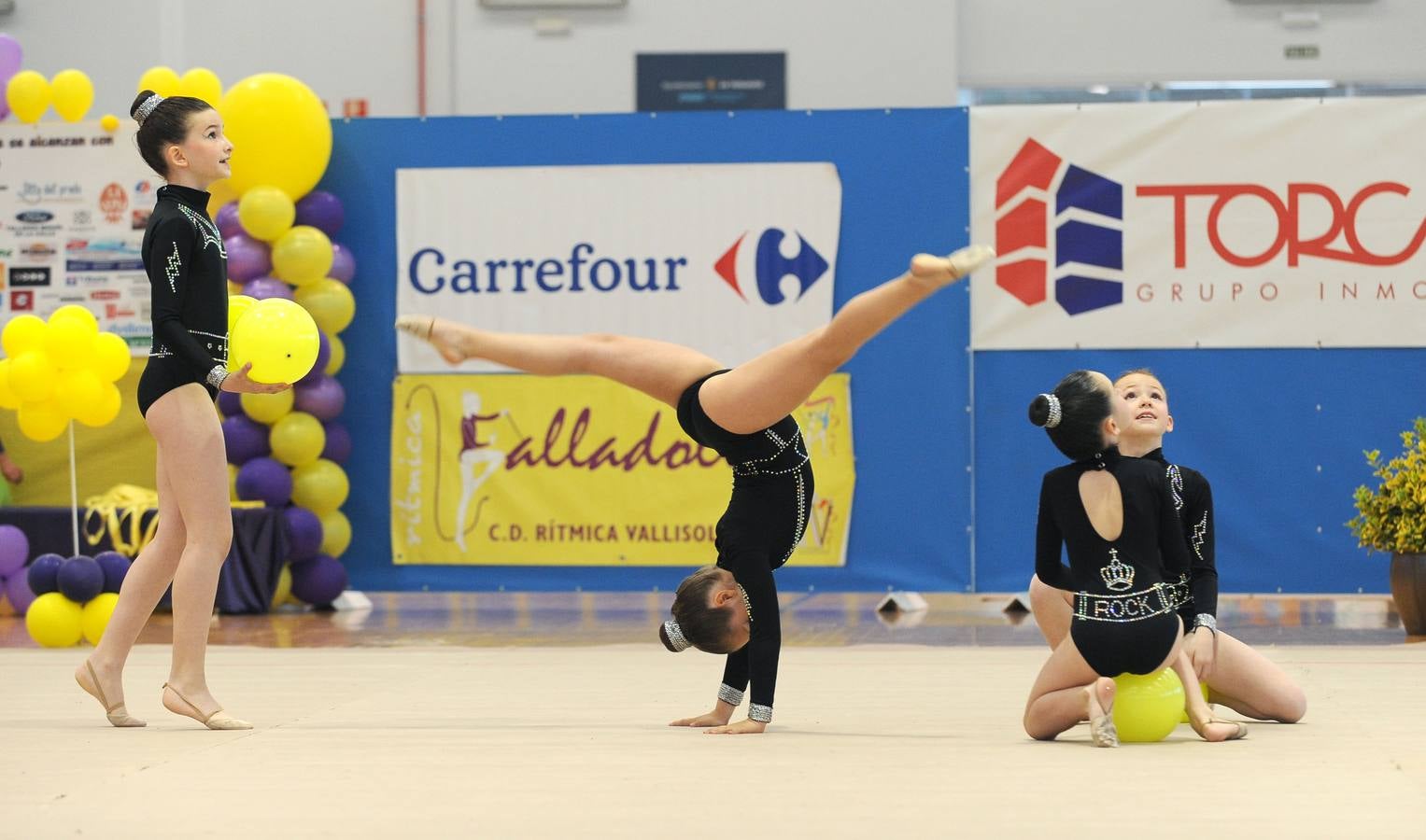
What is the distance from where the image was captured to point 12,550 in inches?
267

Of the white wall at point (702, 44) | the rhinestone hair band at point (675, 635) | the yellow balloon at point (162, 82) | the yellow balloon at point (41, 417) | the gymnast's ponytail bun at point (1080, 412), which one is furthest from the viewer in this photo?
the white wall at point (702, 44)

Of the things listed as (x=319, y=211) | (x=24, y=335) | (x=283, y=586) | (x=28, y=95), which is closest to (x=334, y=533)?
(x=283, y=586)

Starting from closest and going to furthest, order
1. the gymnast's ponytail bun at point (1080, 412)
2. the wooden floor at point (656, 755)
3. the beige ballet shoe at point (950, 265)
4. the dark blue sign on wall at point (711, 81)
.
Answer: the wooden floor at point (656, 755), the beige ballet shoe at point (950, 265), the gymnast's ponytail bun at point (1080, 412), the dark blue sign on wall at point (711, 81)

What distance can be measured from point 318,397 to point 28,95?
1878mm

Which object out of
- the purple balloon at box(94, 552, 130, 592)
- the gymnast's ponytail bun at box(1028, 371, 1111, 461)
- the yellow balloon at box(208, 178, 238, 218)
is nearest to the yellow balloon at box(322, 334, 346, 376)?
the yellow balloon at box(208, 178, 238, 218)

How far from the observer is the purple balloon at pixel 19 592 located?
6.82 metres

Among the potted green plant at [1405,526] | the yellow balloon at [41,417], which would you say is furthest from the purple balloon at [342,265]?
the potted green plant at [1405,526]

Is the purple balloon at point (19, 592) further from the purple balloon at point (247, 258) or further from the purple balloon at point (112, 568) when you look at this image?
the purple balloon at point (247, 258)

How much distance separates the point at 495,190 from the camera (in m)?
7.28

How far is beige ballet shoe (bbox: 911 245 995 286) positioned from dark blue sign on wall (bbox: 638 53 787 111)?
8.20 m

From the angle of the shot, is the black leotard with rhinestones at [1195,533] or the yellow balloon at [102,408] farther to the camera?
the yellow balloon at [102,408]

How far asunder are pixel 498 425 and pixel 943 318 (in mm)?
2019

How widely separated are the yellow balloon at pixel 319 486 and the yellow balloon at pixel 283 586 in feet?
0.91

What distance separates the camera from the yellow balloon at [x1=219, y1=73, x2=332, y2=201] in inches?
270
